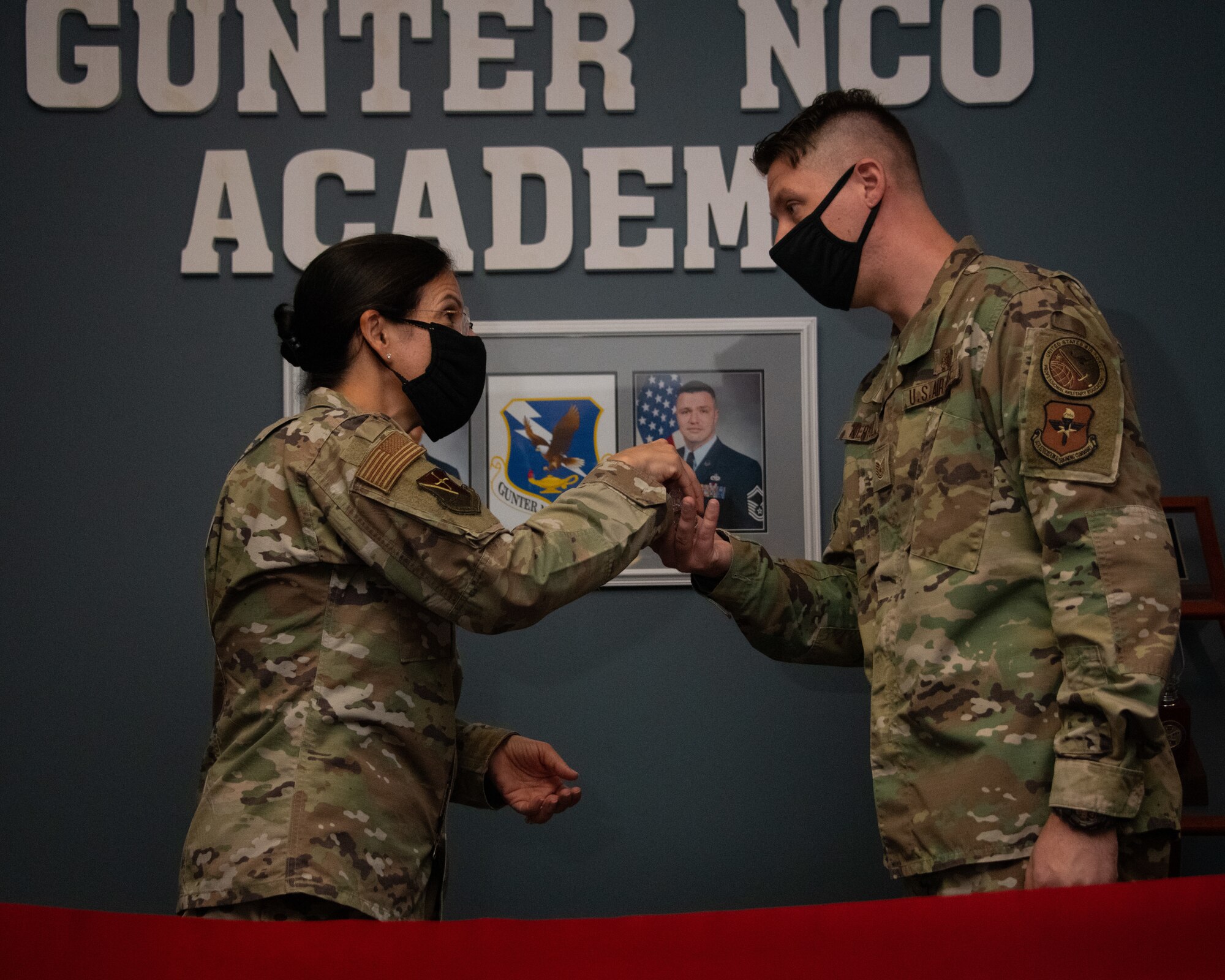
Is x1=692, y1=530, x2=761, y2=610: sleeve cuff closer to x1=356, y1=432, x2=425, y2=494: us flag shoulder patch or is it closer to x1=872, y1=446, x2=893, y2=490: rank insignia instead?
x1=872, y1=446, x2=893, y2=490: rank insignia

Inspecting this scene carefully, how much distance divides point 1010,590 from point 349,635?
93 cm

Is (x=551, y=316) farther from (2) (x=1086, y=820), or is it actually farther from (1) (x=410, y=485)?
(2) (x=1086, y=820)

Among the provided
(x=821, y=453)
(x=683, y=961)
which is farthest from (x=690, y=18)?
(x=683, y=961)

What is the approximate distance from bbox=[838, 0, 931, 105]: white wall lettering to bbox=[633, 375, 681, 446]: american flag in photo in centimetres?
87

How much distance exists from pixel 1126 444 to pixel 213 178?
7.21 ft

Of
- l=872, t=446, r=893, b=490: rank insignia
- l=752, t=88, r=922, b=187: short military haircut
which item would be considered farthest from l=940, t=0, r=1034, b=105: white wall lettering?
l=872, t=446, r=893, b=490: rank insignia

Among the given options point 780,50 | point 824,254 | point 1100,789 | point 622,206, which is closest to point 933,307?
point 824,254

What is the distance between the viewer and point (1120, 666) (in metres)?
1.35

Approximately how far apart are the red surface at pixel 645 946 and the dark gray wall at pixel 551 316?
1.43 m

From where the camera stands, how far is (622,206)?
266cm

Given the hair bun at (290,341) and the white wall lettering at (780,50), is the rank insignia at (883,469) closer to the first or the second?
the hair bun at (290,341)

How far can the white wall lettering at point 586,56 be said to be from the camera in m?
2.67

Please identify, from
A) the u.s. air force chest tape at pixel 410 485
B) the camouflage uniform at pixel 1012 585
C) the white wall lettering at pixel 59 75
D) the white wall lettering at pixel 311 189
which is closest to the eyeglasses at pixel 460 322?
the u.s. air force chest tape at pixel 410 485

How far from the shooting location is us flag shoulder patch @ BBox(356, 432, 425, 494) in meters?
1.43
